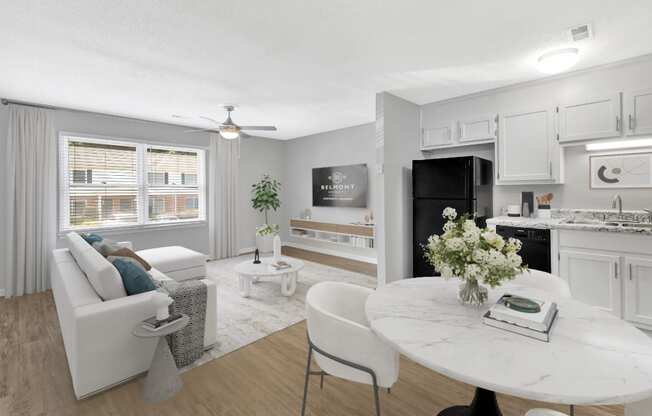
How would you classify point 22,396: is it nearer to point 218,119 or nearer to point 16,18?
point 16,18

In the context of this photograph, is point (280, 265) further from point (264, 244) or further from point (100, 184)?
point (100, 184)

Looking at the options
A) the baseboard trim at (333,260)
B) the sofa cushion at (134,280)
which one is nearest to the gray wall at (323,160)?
the baseboard trim at (333,260)

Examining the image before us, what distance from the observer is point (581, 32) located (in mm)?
2303

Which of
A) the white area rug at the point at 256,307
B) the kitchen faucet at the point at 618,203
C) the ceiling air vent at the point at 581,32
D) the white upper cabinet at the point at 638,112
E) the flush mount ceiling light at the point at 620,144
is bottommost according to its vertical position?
the white area rug at the point at 256,307

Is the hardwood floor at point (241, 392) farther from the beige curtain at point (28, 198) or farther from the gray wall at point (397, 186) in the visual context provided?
the beige curtain at point (28, 198)

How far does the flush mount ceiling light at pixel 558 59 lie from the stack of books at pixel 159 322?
362 centimetres

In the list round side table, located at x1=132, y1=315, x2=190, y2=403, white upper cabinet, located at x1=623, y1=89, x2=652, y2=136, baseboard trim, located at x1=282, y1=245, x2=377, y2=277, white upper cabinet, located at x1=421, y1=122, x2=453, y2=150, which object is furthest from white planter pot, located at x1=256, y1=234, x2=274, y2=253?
white upper cabinet, located at x1=623, y1=89, x2=652, y2=136

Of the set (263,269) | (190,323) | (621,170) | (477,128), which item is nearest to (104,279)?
(190,323)

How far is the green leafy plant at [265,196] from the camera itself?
6391 mm

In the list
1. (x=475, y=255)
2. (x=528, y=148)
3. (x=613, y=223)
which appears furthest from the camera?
(x=528, y=148)

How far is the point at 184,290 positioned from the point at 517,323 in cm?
215

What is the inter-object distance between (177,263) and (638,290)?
4.74 metres

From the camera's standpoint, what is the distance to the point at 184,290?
230 centimetres

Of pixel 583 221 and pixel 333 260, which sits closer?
pixel 583 221
